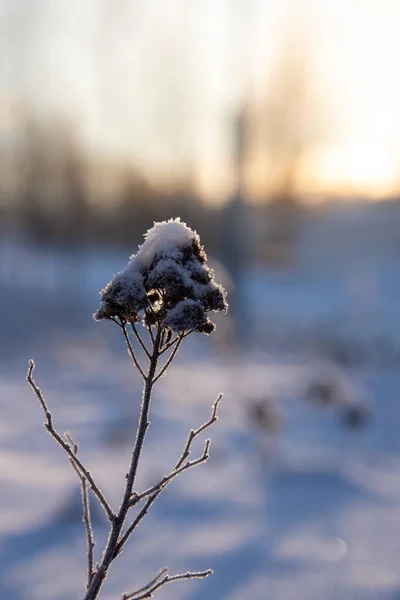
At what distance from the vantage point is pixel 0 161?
83.3ft

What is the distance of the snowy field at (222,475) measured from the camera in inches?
188

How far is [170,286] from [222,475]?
5727 millimetres

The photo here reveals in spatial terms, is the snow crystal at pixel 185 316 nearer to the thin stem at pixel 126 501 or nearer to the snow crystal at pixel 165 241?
the thin stem at pixel 126 501

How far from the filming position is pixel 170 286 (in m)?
1.69

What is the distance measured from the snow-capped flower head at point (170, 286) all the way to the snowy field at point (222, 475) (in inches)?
131

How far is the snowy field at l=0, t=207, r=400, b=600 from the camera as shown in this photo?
188 inches

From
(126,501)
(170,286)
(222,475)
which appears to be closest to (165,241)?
(170,286)

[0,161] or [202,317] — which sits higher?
[0,161]

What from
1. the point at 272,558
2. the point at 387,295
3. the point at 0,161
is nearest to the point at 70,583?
the point at 272,558

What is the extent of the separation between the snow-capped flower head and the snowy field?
332cm

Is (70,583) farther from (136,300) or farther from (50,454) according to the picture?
(136,300)

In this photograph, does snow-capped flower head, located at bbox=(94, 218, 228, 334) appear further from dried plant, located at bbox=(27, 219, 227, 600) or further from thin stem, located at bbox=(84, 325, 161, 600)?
thin stem, located at bbox=(84, 325, 161, 600)

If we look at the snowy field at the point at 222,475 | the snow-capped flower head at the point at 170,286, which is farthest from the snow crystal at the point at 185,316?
the snowy field at the point at 222,475

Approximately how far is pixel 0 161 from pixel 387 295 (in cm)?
1896
